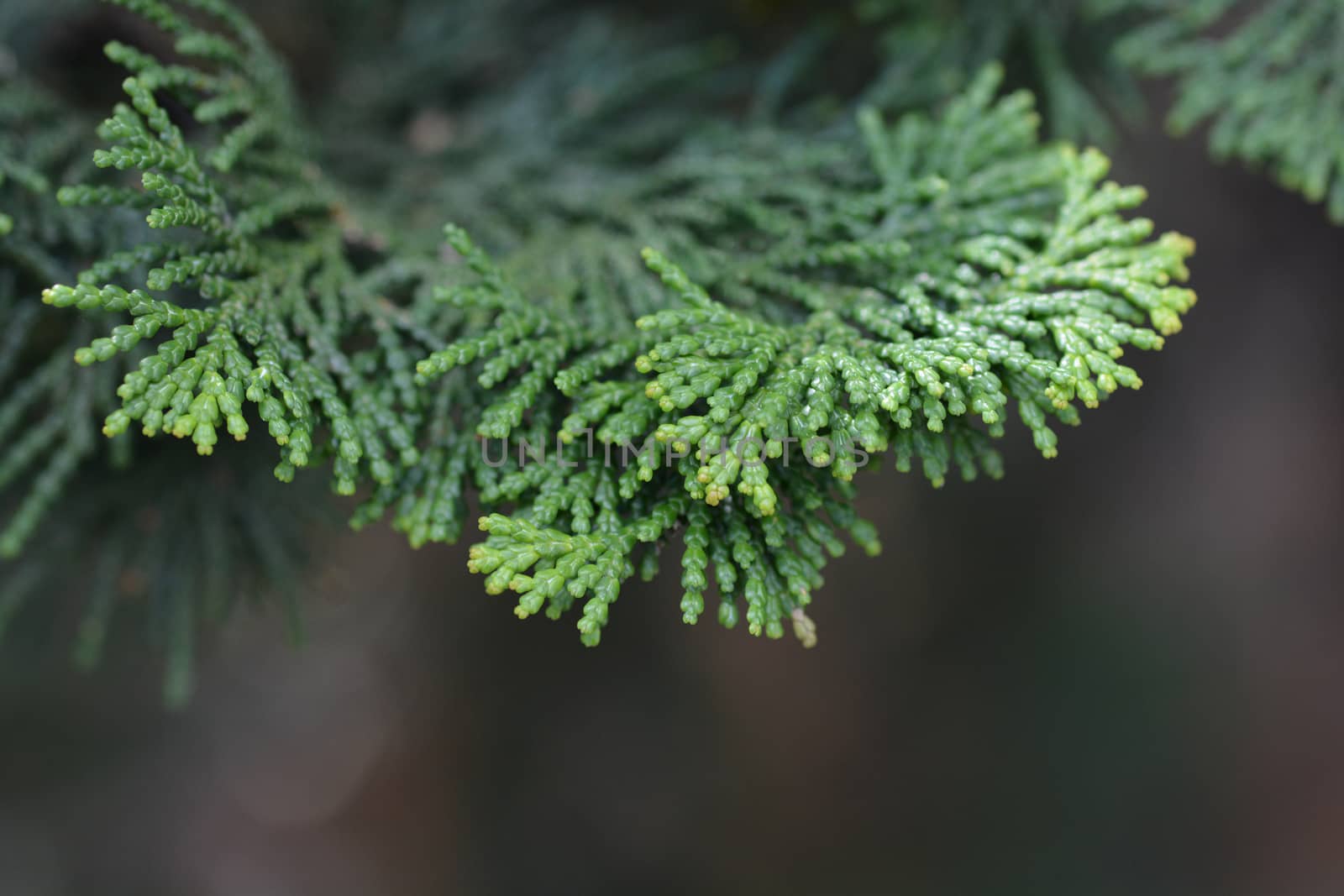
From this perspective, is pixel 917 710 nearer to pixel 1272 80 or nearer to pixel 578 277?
pixel 1272 80

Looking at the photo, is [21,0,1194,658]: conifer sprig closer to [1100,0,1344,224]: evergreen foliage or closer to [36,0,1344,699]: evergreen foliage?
[36,0,1344,699]: evergreen foliage

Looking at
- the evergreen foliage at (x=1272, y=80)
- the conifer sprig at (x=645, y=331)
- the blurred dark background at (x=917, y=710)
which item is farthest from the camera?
the blurred dark background at (x=917, y=710)

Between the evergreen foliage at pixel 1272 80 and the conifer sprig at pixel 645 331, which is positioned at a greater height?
the evergreen foliage at pixel 1272 80

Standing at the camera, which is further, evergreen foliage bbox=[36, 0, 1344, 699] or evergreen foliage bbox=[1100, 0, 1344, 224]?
evergreen foliage bbox=[1100, 0, 1344, 224]

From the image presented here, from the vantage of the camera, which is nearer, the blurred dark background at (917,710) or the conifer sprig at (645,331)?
the conifer sprig at (645,331)

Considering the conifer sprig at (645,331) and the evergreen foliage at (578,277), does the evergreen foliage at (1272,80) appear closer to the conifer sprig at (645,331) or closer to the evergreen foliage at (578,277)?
the evergreen foliage at (578,277)

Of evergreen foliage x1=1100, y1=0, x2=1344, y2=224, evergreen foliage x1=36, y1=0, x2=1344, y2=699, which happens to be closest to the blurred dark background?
evergreen foliage x1=1100, y1=0, x2=1344, y2=224

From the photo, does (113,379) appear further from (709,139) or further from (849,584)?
(849,584)

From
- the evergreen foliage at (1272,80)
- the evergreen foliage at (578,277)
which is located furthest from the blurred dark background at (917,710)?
the evergreen foliage at (578,277)

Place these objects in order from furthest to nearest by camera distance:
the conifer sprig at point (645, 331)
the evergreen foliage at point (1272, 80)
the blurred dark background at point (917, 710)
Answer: the blurred dark background at point (917, 710) < the evergreen foliage at point (1272, 80) < the conifer sprig at point (645, 331)
